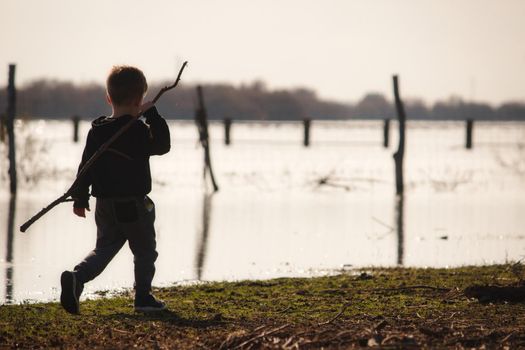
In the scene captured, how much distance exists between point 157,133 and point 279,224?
7.47 m

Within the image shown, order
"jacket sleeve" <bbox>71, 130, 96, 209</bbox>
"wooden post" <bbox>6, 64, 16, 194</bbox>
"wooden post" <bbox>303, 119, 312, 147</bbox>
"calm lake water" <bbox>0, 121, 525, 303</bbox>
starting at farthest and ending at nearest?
1. "wooden post" <bbox>303, 119, 312, 147</bbox>
2. "wooden post" <bbox>6, 64, 16, 194</bbox>
3. "calm lake water" <bbox>0, 121, 525, 303</bbox>
4. "jacket sleeve" <bbox>71, 130, 96, 209</bbox>

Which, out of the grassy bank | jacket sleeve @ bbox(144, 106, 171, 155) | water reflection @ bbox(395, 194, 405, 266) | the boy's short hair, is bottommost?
water reflection @ bbox(395, 194, 405, 266)

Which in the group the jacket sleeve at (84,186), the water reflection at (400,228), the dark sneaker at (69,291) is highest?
the jacket sleeve at (84,186)

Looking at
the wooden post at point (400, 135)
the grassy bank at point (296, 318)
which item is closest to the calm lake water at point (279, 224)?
the wooden post at point (400, 135)

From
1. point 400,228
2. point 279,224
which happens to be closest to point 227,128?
point 279,224

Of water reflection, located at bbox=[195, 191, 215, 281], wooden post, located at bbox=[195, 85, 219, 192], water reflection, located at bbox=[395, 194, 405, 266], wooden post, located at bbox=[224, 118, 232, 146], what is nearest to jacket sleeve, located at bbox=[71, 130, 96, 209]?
water reflection, located at bbox=[195, 191, 215, 281]

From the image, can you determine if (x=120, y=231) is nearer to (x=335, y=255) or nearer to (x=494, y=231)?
(x=335, y=255)

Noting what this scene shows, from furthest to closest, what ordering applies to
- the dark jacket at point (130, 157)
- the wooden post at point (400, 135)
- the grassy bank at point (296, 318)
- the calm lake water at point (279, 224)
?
the wooden post at point (400, 135)
the calm lake water at point (279, 224)
the dark jacket at point (130, 157)
the grassy bank at point (296, 318)

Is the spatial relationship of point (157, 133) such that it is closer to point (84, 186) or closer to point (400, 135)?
point (84, 186)

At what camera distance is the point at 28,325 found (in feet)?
19.3

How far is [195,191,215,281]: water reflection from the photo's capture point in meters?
9.62

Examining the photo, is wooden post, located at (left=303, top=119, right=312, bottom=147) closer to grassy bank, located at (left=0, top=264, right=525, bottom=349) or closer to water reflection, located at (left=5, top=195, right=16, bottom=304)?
water reflection, located at (left=5, top=195, right=16, bottom=304)

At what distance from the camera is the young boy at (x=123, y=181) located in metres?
6.25

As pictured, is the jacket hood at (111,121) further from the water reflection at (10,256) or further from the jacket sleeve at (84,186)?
the water reflection at (10,256)
